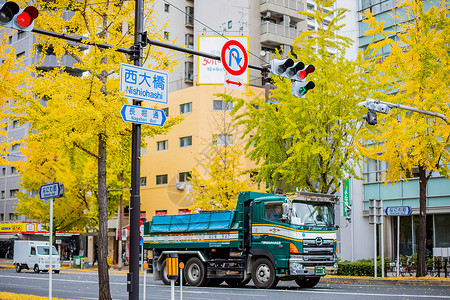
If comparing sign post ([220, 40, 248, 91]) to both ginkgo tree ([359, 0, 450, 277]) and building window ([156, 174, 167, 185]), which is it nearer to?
ginkgo tree ([359, 0, 450, 277])

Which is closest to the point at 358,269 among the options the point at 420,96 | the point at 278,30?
the point at 420,96

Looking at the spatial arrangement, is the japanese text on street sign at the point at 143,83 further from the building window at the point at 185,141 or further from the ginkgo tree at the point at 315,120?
the building window at the point at 185,141

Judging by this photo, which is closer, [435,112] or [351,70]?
[435,112]

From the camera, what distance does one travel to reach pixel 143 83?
38.0 ft

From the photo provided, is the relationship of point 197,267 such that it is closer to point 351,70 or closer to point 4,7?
point 351,70

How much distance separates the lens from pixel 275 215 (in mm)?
22375

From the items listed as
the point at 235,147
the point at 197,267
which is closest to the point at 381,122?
the point at 197,267

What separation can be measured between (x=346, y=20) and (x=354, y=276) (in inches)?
750

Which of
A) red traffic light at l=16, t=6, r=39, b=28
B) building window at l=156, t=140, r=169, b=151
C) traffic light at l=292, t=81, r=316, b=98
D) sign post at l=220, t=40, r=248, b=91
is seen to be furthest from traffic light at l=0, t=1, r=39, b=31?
building window at l=156, t=140, r=169, b=151

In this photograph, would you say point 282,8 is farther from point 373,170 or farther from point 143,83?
point 143,83

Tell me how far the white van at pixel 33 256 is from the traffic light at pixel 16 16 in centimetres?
3436

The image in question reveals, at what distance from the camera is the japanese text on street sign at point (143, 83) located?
11273 millimetres

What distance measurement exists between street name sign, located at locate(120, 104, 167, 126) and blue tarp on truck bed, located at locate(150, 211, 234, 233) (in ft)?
40.9

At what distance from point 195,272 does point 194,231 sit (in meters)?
1.67
